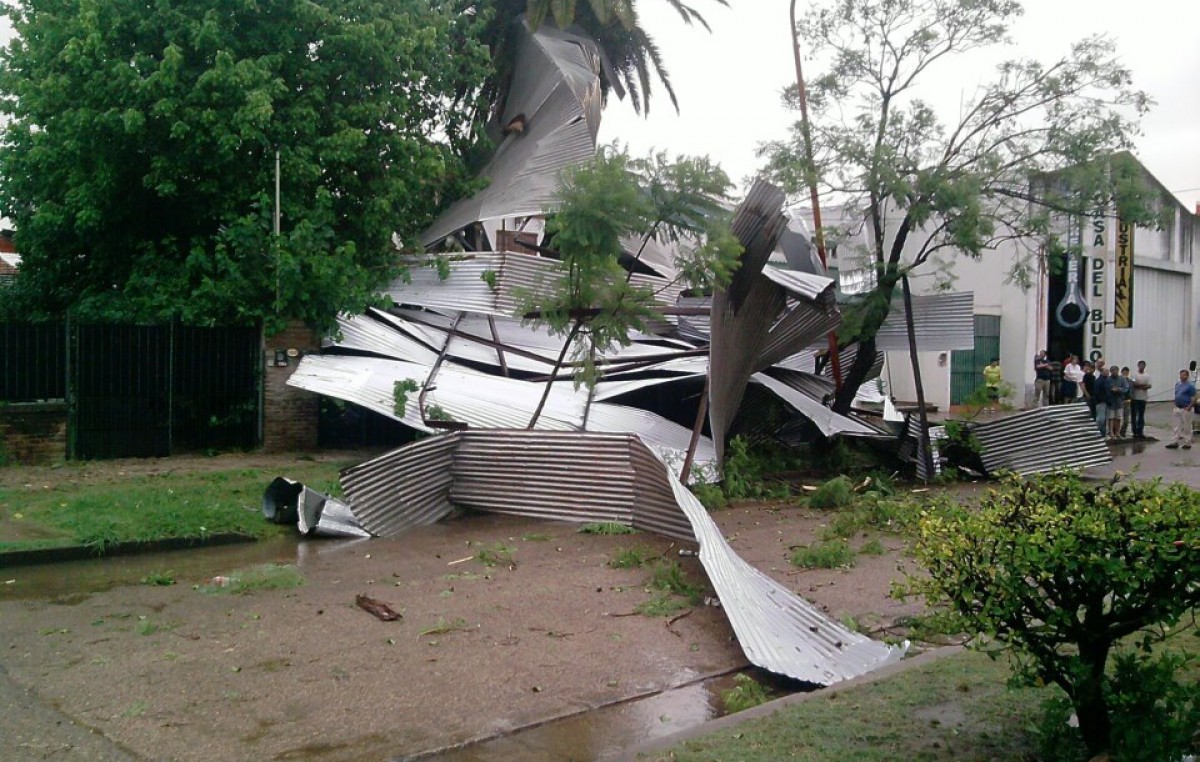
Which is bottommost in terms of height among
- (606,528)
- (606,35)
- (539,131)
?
(606,528)

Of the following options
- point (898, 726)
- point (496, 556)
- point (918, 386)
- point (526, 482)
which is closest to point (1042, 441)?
point (918, 386)

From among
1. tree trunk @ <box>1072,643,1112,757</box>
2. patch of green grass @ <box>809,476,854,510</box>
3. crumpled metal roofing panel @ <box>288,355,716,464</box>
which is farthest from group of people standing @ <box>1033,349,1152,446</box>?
tree trunk @ <box>1072,643,1112,757</box>

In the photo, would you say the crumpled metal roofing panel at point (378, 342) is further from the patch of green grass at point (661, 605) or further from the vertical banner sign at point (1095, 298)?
→ the vertical banner sign at point (1095, 298)

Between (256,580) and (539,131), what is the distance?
45.6 ft

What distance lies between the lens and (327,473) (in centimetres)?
1346

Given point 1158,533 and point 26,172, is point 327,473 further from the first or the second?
point 1158,533

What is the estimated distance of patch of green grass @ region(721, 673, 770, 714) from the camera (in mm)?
5723

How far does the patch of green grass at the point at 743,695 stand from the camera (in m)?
5.72

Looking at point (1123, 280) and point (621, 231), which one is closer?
point (621, 231)

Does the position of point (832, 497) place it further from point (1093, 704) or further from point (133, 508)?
point (1093, 704)

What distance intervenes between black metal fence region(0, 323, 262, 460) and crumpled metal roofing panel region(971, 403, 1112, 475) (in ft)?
35.7

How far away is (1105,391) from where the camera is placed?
858 inches

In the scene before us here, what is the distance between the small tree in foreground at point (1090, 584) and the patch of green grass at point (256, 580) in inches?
219

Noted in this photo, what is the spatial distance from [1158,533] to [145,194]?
15.6m
